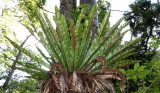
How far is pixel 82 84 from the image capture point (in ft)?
3.22

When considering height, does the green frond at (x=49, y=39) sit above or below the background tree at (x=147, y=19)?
below

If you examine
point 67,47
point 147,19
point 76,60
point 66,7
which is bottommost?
point 76,60

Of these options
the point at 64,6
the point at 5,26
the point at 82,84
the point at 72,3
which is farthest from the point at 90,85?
the point at 5,26

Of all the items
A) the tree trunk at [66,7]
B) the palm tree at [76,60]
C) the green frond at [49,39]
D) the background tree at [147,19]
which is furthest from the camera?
the background tree at [147,19]

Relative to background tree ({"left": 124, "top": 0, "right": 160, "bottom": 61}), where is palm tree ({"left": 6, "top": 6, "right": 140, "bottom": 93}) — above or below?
below

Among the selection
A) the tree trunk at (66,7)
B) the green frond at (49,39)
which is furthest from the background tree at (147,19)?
the green frond at (49,39)

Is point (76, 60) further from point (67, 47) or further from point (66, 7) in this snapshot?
point (66, 7)

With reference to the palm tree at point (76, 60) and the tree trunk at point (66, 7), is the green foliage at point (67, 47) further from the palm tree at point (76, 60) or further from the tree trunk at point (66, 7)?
the tree trunk at point (66, 7)

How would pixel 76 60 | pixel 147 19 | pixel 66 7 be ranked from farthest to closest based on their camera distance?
pixel 147 19 → pixel 66 7 → pixel 76 60

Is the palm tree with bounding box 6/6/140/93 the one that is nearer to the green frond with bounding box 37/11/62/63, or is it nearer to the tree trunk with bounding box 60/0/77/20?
the green frond with bounding box 37/11/62/63

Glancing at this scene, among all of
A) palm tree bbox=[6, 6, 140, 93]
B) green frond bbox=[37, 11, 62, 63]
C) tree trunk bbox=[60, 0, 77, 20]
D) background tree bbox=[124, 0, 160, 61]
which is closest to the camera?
palm tree bbox=[6, 6, 140, 93]

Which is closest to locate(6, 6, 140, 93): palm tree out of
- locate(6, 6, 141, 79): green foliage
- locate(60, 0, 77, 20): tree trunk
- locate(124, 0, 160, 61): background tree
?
locate(6, 6, 141, 79): green foliage

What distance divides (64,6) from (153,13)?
39.5 ft

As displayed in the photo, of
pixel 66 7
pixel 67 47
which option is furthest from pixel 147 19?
pixel 67 47
